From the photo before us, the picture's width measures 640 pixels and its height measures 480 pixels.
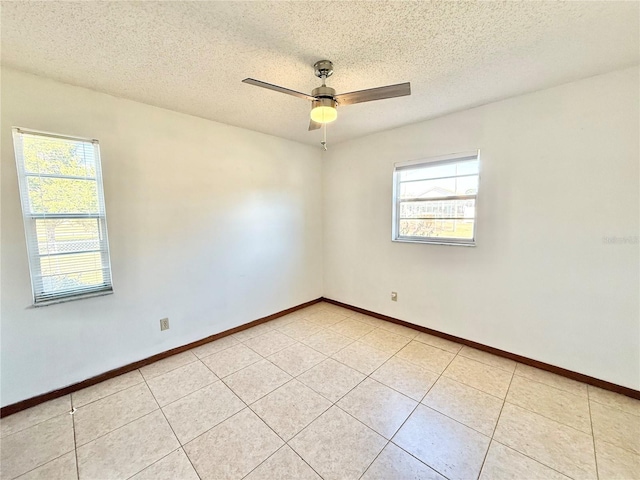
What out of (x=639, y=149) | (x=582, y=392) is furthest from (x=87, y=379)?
(x=639, y=149)

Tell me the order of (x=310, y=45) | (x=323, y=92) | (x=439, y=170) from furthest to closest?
(x=439, y=170) → (x=323, y=92) → (x=310, y=45)

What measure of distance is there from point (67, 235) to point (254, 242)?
171 cm

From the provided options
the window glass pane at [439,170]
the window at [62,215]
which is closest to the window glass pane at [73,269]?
the window at [62,215]

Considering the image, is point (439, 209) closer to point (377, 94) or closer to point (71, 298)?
point (377, 94)

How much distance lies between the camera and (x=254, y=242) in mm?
3281

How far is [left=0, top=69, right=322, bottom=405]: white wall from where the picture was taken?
1.88 metres

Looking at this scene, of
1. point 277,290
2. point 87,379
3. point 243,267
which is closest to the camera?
point 87,379

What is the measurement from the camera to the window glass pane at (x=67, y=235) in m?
1.96

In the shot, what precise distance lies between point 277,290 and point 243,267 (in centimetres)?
64

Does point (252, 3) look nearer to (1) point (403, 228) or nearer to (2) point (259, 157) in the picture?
(2) point (259, 157)

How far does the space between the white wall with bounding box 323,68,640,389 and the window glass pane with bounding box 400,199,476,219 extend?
0.47ft

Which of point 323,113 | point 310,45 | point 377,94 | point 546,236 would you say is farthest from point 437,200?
point 310,45

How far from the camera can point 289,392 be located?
207 cm

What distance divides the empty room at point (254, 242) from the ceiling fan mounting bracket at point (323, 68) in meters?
0.01
